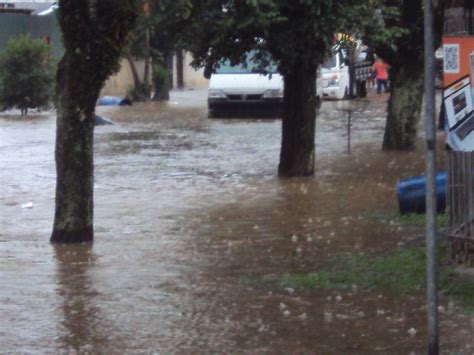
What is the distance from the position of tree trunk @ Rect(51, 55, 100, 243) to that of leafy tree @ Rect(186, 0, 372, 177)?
3734 millimetres

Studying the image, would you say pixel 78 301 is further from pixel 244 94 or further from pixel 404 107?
pixel 244 94

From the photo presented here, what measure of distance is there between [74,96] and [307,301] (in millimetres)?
3543

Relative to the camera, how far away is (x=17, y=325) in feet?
26.6

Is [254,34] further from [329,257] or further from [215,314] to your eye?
[215,314]

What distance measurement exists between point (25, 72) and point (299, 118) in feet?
53.9

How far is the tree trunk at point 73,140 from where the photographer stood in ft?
35.7

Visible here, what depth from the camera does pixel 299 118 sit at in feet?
52.7

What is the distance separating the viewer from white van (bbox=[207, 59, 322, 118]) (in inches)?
1155

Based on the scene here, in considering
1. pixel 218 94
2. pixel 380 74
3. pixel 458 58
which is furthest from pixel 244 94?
pixel 458 58

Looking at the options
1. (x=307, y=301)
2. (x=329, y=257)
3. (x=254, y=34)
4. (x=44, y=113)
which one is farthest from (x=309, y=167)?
(x=44, y=113)

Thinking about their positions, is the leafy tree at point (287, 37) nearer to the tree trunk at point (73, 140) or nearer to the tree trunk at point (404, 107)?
the tree trunk at point (73, 140)

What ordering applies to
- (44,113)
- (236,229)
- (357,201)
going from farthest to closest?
(44,113)
(357,201)
(236,229)

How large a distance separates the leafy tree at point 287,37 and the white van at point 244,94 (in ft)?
42.9

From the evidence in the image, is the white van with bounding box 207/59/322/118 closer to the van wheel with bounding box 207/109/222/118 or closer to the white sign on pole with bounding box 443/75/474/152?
the van wheel with bounding box 207/109/222/118
